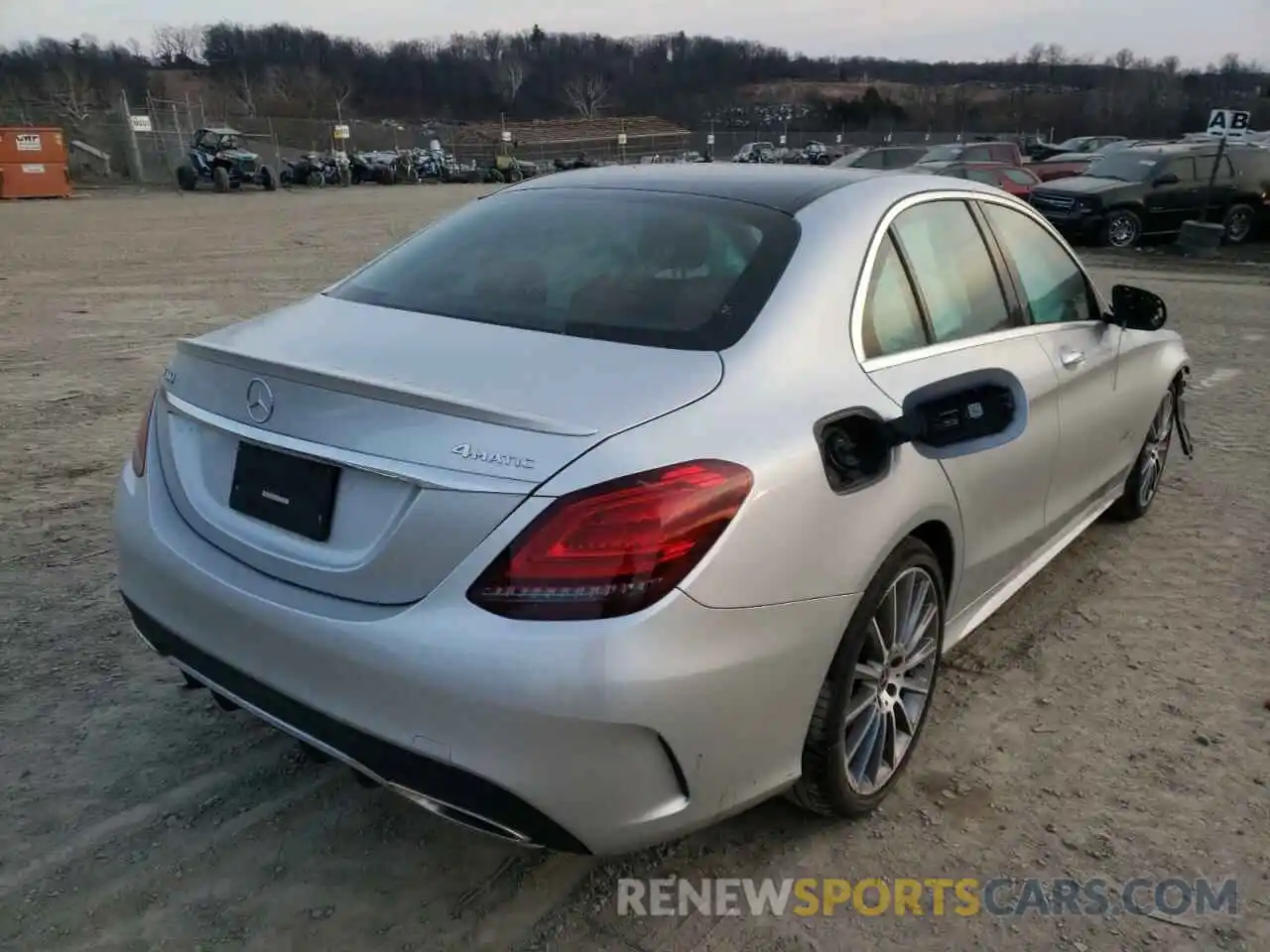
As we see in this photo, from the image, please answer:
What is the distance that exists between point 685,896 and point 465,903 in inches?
20.6

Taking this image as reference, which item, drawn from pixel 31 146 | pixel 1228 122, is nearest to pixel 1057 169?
pixel 1228 122

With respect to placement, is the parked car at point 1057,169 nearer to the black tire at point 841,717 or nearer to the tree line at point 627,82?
the black tire at point 841,717

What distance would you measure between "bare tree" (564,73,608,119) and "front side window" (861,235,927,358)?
444 ft

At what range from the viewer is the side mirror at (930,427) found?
239 centimetres

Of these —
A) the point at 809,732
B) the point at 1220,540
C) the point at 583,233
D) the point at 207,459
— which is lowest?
the point at 1220,540

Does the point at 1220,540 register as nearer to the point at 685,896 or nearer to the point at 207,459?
Result: the point at 685,896

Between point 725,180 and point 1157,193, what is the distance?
18142 millimetres

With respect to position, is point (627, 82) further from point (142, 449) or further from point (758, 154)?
point (142, 449)

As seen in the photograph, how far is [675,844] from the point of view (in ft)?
8.71

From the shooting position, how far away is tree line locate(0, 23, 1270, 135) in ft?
328

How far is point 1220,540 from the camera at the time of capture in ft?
15.6

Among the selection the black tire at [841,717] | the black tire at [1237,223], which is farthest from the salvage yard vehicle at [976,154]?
the black tire at [841,717]

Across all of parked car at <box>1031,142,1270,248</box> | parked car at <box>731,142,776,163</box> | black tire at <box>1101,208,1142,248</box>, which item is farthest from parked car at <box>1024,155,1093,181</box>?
parked car at <box>731,142,776,163</box>

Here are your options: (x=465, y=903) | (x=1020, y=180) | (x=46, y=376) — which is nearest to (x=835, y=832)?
(x=465, y=903)
